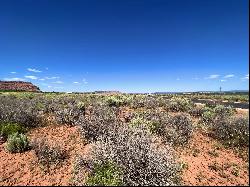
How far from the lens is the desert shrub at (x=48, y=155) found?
27.9 ft

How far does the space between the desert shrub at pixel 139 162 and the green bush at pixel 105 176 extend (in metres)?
0.11

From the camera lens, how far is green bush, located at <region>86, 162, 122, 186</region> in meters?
6.11

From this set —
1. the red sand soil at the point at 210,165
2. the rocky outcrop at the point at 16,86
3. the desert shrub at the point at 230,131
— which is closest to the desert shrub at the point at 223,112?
the desert shrub at the point at 230,131

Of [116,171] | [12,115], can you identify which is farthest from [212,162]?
[12,115]

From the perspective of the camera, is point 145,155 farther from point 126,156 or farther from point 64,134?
point 64,134

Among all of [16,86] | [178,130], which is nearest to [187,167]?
[178,130]

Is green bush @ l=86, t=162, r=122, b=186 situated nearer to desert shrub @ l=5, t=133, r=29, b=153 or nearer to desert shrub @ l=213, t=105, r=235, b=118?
desert shrub @ l=5, t=133, r=29, b=153

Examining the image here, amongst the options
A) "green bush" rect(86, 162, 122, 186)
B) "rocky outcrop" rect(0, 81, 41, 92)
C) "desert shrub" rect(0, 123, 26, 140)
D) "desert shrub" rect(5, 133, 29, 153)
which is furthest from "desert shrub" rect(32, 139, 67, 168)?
"rocky outcrop" rect(0, 81, 41, 92)

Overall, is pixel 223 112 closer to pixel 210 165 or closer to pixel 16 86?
pixel 210 165

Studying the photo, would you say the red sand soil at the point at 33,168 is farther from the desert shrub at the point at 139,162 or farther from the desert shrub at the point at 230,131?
the desert shrub at the point at 230,131

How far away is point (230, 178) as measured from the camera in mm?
7047

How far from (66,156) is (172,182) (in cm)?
430

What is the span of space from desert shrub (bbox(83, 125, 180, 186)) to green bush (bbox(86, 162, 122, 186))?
11 cm

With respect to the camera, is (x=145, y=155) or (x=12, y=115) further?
(x=12, y=115)
